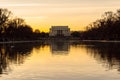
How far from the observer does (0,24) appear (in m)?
112

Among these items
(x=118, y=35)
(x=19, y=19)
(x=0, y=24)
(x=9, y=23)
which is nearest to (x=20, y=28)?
(x=19, y=19)

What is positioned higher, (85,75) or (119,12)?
(119,12)

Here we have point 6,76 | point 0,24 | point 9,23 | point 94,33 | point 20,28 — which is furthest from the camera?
point 94,33

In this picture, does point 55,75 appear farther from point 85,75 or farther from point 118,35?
point 118,35

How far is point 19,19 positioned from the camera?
14325cm

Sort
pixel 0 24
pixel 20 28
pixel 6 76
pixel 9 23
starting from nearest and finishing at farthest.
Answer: pixel 6 76 → pixel 0 24 → pixel 9 23 → pixel 20 28

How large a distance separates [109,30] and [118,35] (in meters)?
3.86

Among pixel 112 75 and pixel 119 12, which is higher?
pixel 119 12

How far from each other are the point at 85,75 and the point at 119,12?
107 metres

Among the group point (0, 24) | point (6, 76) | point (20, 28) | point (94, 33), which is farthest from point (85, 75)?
point (94, 33)

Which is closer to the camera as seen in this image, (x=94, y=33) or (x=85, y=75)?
(x=85, y=75)

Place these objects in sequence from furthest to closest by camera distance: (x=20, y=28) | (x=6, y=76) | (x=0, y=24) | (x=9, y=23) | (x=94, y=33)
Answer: (x=94, y=33) → (x=20, y=28) → (x=9, y=23) → (x=0, y=24) → (x=6, y=76)

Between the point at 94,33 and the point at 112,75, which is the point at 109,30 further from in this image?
the point at 112,75

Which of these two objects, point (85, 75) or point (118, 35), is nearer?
point (85, 75)
